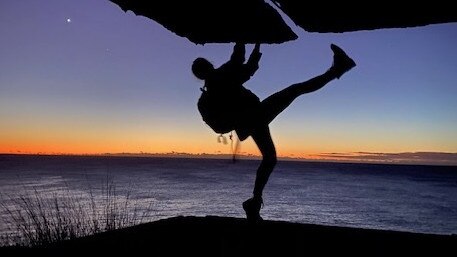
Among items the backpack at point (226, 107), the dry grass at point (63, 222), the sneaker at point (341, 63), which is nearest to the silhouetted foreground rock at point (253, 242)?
the backpack at point (226, 107)

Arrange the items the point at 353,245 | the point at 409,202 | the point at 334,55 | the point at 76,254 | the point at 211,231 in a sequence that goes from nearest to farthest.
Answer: the point at 76,254, the point at 353,245, the point at 334,55, the point at 211,231, the point at 409,202

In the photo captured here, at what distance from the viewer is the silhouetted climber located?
383 cm

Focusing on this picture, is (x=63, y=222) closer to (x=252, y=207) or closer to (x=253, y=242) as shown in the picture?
(x=252, y=207)

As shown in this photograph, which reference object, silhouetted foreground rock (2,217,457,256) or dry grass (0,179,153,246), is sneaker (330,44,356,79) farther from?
dry grass (0,179,153,246)

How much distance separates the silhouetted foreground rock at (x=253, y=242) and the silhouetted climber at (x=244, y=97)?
24.0 inches

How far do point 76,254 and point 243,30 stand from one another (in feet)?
8.84

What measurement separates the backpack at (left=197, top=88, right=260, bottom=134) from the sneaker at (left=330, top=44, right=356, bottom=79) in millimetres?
861

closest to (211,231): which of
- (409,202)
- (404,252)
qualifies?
(404,252)

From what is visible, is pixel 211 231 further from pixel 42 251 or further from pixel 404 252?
pixel 404 252

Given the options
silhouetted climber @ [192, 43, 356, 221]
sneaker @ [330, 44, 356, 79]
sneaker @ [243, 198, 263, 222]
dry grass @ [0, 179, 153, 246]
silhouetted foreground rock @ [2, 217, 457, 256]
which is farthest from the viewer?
dry grass @ [0, 179, 153, 246]

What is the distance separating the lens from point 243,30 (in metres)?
3.94

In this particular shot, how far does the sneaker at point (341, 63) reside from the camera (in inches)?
155

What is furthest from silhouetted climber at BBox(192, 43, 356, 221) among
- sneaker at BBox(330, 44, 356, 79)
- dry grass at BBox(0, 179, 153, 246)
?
dry grass at BBox(0, 179, 153, 246)

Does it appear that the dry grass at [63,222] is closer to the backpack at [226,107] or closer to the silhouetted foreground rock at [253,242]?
the silhouetted foreground rock at [253,242]
